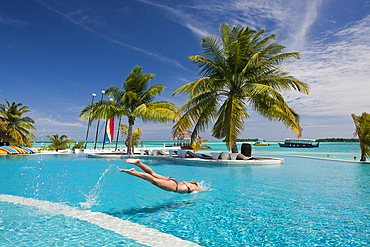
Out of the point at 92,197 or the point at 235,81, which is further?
the point at 235,81

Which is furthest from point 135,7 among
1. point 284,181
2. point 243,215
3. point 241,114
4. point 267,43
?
point 243,215

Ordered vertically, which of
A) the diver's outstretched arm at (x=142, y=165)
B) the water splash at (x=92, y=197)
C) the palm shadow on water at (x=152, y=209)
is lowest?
the water splash at (x=92, y=197)

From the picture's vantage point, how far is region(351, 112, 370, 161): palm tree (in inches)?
553

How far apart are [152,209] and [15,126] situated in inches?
1056

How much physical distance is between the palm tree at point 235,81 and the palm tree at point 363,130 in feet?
12.5

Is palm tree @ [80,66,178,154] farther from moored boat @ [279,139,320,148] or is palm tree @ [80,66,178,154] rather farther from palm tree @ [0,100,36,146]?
moored boat @ [279,139,320,148]

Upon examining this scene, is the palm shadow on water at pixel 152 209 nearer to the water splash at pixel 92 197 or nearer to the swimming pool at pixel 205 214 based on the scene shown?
the swimming pool at pixel 205 214

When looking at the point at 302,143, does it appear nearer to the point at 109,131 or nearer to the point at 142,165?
the point at 109,131

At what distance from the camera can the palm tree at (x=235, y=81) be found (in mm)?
14117

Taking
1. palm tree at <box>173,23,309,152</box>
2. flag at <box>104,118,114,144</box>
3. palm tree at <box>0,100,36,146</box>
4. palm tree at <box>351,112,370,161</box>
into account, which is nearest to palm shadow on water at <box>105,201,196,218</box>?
Answer: palm tree at <box>173,23,309,152</box>

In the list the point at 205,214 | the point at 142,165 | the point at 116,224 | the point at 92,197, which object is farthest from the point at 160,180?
the point at 92,197

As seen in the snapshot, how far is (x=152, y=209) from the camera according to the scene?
5168 millimetres

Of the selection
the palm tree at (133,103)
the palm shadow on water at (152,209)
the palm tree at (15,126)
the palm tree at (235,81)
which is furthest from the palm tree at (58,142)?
the palm shadow on water at (152,209)

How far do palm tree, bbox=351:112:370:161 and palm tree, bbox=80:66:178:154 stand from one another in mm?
12352
